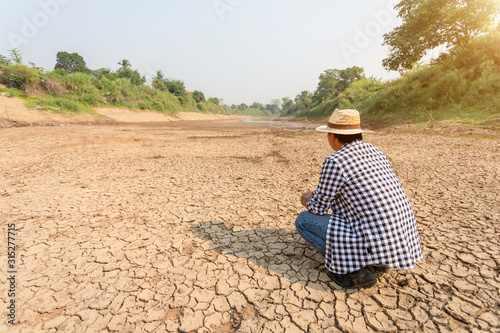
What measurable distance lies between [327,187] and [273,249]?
3.34ft

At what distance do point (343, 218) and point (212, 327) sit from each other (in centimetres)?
113

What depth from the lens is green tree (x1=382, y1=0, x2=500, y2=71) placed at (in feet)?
35.6

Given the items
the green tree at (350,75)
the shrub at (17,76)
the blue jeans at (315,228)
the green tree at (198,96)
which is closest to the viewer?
the blue jeans at (315,228)

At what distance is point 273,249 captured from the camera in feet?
7.16

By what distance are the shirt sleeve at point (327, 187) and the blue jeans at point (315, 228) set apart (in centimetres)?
9

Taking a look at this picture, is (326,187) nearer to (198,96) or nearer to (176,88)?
(176,88)

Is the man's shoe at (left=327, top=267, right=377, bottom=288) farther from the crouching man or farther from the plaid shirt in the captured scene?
the plaid shirt

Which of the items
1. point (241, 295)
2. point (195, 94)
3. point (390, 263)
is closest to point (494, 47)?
point (390, 263)

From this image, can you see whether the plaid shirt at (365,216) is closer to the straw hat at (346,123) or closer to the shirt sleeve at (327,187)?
the shirt sleeve at (327,187)

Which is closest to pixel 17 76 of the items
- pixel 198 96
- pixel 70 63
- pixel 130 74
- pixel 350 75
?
pixel 130 74

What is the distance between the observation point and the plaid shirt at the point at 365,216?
1392 millimetres

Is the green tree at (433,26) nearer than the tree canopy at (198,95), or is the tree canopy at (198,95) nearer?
the green tree at (433,26)

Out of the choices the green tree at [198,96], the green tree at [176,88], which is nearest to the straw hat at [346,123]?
the green tree at [176,88]

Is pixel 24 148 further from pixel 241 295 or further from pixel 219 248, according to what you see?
pixel 241 295
